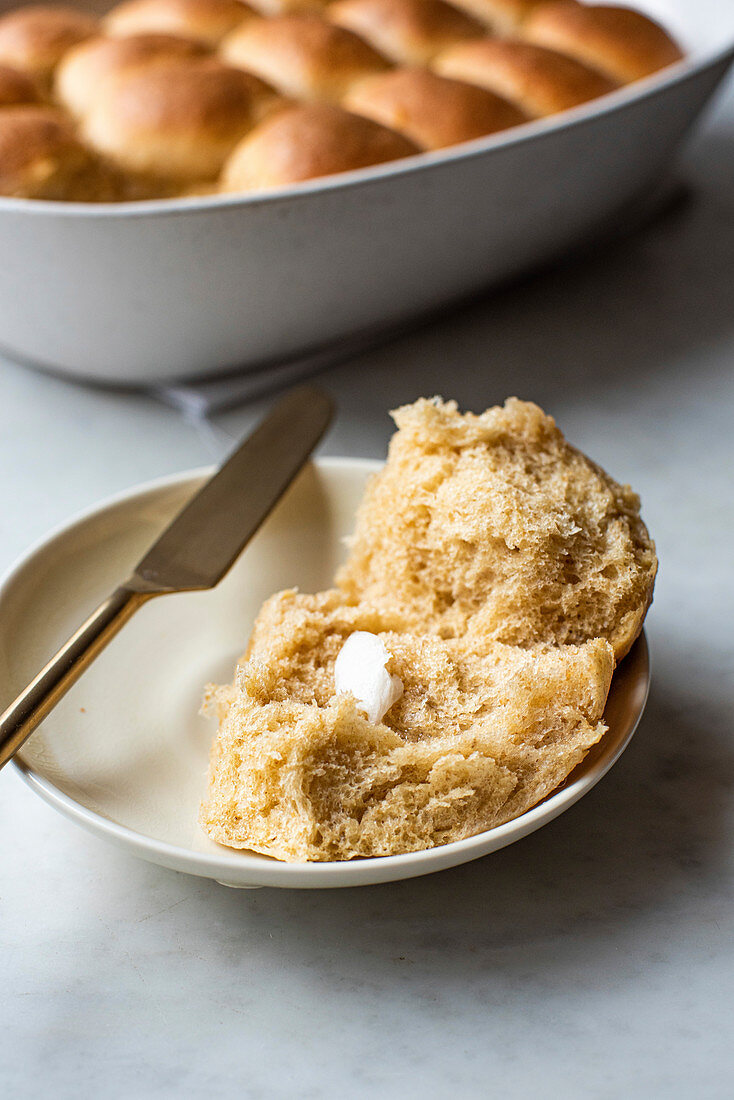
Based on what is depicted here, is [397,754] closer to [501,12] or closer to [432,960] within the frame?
[432,960]

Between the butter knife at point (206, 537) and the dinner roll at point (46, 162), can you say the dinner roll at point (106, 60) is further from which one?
the butter knife at point (206, 537)

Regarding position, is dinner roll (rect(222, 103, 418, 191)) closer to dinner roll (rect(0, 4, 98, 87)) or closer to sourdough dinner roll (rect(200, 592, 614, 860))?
dinner roll (rect(0, 4, 98, 87))

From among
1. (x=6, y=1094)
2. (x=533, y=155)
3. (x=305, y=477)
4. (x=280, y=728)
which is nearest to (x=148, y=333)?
(x=305, y=477)

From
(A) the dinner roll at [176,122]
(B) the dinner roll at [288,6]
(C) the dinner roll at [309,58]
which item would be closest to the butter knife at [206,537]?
(A) the dinner roll at [176,122]

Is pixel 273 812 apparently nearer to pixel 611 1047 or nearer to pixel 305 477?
pixel 611 1047

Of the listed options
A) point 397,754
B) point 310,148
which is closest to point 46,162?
point 310,148
